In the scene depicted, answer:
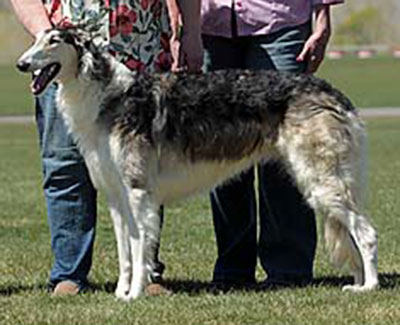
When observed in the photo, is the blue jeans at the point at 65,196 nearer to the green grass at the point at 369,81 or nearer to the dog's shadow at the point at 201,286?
the dog's shadow at the point at 201,286

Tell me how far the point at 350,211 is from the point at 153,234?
1.42 meters

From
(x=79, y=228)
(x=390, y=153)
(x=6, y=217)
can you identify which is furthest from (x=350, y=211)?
(x=390, y=153)

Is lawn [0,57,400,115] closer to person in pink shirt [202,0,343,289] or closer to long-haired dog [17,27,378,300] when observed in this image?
person in pink shirt [202,0,343,289]

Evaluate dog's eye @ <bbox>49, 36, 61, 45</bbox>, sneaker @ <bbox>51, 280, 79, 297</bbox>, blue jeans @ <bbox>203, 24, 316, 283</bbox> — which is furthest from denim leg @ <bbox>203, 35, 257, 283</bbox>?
dog's eye @ <bbox>49, 36, 61, 45</bbox>

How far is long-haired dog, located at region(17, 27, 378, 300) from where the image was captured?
775cm

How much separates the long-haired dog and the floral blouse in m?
0.21

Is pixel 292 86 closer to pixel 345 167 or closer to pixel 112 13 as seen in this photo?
pixel 345 167

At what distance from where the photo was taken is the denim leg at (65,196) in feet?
26.9

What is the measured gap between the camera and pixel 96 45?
774cm

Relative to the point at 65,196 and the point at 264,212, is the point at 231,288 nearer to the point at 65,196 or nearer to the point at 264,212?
the point at 264,212

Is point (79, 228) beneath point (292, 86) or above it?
beneath

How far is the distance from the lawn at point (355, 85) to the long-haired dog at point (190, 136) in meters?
37.8

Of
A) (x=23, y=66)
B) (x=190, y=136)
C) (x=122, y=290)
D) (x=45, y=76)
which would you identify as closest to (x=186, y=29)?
(x=190, y=136)

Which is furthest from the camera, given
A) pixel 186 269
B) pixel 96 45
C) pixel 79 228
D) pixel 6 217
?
pixel 6 217
